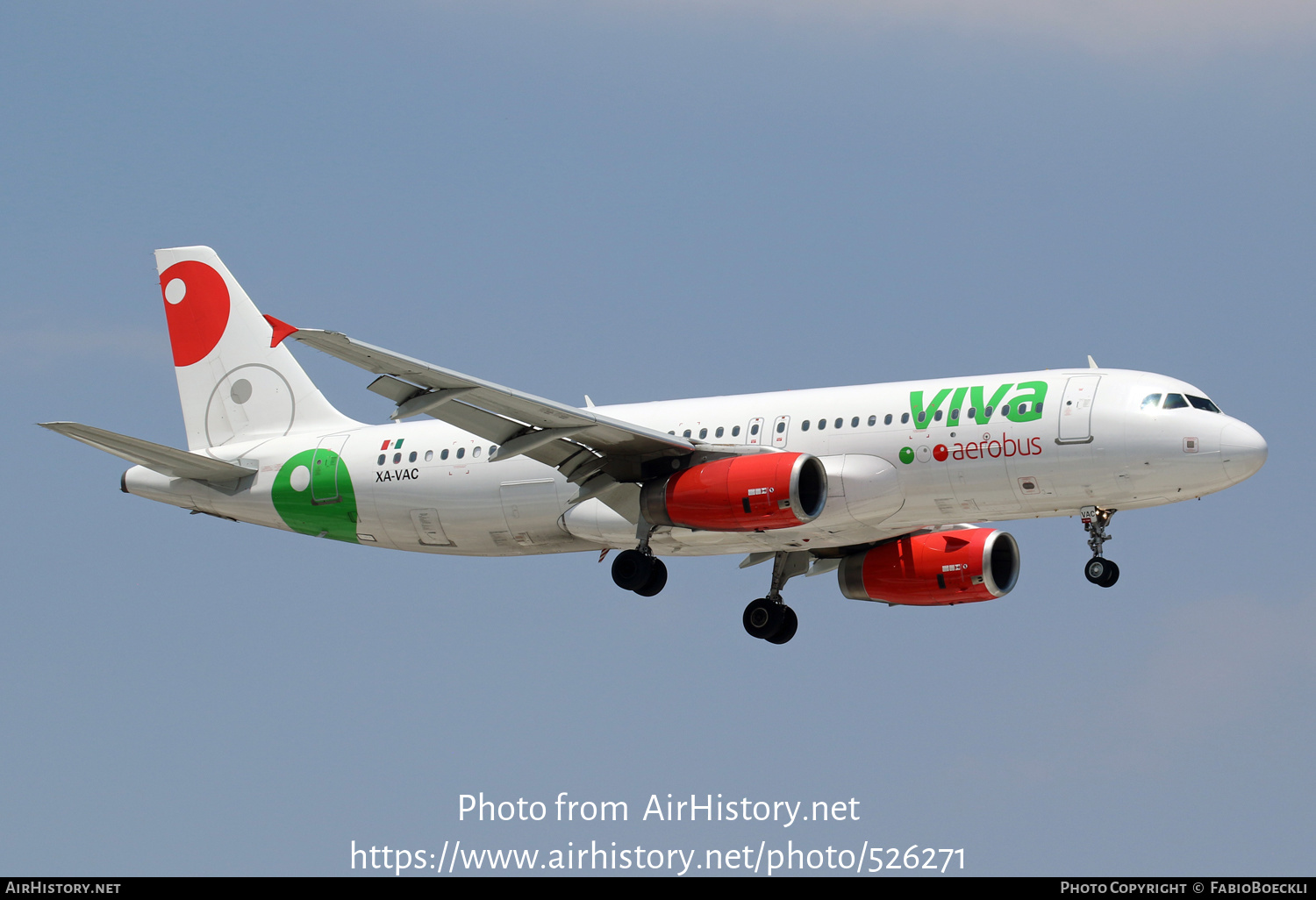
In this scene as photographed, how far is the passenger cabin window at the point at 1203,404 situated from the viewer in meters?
33.8

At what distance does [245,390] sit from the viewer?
44.1m

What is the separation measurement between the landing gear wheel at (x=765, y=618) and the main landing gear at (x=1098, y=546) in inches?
359

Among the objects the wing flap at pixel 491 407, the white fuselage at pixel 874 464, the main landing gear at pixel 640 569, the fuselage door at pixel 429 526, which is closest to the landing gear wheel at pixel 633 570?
the main landing gear at pixel 640 569

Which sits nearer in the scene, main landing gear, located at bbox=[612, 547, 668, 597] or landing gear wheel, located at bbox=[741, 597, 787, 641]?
main landing gear, located at bbox=[612, 547, 668, 597]

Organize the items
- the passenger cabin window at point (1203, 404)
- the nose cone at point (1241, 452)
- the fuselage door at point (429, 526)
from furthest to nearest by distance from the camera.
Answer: the fuselage door at point (429, 526) → the passenger cabin window at point (1203, 404) → the nose cone at point (1241, 452)

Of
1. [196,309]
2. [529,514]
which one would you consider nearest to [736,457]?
[529,514]

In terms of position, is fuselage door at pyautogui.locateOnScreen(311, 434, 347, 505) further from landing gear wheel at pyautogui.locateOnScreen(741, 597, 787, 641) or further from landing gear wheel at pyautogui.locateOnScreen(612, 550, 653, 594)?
landing gear wheel at pyautogui.locateOnScreen(741, 597, 787, 641)

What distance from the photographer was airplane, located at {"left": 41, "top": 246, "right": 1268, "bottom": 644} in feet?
110

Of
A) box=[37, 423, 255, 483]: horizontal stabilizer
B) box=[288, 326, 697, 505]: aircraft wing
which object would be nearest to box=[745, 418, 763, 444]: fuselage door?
box=[288, 326, 697, 505]: aircraft wing

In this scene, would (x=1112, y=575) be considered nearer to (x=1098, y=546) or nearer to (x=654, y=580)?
(x=1098, y=546)

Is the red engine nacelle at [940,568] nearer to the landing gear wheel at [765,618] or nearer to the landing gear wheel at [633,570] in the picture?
the landing gear wheel at [765,618]

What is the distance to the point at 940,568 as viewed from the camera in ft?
131

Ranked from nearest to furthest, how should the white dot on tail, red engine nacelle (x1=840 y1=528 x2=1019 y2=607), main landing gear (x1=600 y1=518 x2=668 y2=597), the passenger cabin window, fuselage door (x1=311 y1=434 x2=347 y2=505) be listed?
the passenger cabin window, main landing gear (x1=600 y1=518 x2=668 y2=597), red engine nacelle (x1=840 y1=528 x2=1019 y2=607), fuselage door (x1=311 y1=434 x2=347 y2=505), the white dot on tail

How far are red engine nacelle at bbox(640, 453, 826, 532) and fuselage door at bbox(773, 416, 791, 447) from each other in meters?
1.45
